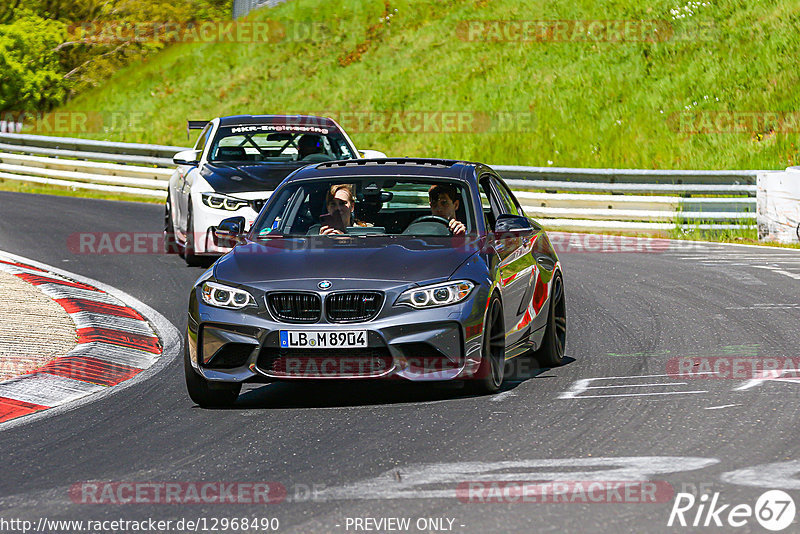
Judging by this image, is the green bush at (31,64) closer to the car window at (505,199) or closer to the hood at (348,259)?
the car window at (505,199)

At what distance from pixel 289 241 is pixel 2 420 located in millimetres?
2146

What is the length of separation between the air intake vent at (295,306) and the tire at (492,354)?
101cm

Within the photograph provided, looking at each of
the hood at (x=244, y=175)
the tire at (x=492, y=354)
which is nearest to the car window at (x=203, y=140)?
the hood at (x=244, y=175)

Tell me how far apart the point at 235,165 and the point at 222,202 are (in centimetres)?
88

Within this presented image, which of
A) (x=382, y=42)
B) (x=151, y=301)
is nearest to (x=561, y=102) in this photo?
(x=382, y=42)

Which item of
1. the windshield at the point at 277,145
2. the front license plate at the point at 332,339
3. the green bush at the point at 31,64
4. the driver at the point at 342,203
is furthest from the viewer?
the green bush at the point at 31,64

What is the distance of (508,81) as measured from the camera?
107ft

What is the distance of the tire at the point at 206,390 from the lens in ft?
26.5

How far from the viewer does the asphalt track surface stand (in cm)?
557

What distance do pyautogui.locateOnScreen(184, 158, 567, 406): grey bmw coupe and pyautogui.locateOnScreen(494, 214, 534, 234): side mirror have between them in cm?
1

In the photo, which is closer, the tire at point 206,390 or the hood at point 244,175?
the tire at point 206,390

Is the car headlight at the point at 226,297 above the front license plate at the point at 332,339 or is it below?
above

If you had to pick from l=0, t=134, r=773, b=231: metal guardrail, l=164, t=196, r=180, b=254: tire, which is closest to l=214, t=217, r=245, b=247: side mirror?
l=164, t=196, r=180, b=254: tire

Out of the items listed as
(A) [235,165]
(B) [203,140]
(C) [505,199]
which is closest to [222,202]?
(A) [235,165]
